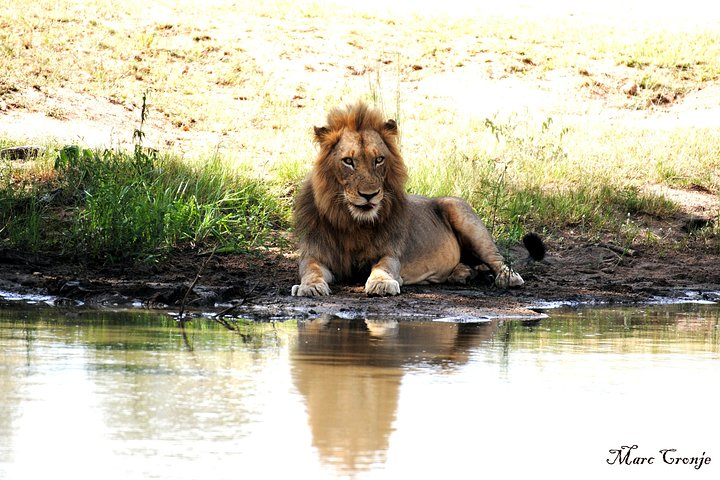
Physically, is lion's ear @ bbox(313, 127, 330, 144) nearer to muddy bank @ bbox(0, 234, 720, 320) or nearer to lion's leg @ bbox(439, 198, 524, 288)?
muddy bank @ bbox(0, 234, 720, 320)

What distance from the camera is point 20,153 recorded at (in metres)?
11.5

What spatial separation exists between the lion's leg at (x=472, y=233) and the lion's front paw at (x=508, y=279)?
255mm

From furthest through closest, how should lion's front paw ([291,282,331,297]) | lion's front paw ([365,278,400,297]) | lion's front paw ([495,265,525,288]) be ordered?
1. lion's front paw ([495,265,525,288])
2. lion's front paw ([365,278,400,297])
3. lion's front paw ([291,282,331,297])

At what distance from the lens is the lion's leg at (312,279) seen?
7910mm

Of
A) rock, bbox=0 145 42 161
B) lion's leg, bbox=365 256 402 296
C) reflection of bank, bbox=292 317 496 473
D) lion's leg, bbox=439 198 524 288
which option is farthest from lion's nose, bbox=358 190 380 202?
rock, bbox=0 145 42 161

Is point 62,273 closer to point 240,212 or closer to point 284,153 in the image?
point 240,212

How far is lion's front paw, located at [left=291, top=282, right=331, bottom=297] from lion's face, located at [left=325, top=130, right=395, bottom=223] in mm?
594

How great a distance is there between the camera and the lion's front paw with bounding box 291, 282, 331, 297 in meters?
7.89

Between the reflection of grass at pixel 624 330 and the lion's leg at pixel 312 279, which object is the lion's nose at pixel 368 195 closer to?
the lion's leg at pixel 312 279

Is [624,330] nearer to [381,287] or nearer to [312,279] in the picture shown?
[381,287]

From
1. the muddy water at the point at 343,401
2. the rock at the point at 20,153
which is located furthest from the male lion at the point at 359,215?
the rock at the point at 20,153

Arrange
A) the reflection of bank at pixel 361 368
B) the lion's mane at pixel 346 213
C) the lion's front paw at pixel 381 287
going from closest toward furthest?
the reflection of bank at pixel 361 368
the lion's front paw at pixel 381 287
the lion's mane at pixel 346 213

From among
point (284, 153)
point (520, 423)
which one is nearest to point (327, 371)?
point (520, 423)

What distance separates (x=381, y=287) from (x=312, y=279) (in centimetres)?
45
